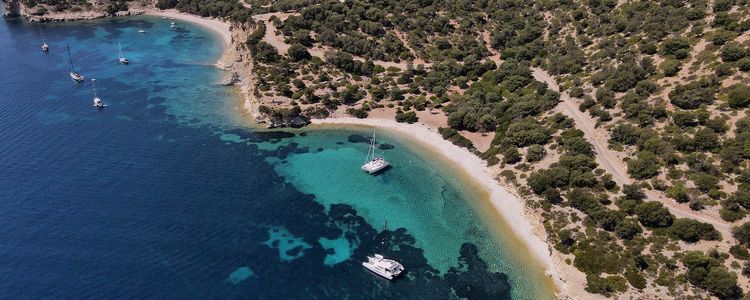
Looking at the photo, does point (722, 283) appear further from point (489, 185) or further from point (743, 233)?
point (489, 185)

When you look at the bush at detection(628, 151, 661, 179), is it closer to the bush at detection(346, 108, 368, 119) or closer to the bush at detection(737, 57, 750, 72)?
the bush at detection(737, 57, 750, 72)

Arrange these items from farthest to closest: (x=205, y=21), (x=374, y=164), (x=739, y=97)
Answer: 1. (x=205, y=21)
2. (x=374, y=164)
3. (x=739, y=97)

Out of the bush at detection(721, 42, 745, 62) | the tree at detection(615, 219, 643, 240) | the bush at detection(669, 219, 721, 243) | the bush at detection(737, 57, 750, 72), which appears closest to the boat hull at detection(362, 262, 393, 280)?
the tree at detection(615, 219, 643, 240)

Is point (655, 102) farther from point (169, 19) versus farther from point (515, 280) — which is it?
point (169, 19)

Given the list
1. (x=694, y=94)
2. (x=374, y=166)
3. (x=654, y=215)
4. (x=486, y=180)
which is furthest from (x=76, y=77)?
(x=694, y=94)

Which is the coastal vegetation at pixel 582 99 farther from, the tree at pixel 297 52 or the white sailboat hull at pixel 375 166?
the white sailboat hull at pixel 375 166

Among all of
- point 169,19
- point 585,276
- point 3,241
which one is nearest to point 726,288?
point 585,276
